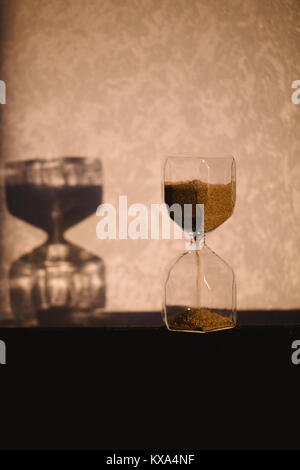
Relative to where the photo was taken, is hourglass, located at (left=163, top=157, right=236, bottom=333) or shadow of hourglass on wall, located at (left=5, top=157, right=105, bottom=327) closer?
hourglass, located at (left=163, top=157, right=236, bottom=333)

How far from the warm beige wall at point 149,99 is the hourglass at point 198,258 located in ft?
0.67

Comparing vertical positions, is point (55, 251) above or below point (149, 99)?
below

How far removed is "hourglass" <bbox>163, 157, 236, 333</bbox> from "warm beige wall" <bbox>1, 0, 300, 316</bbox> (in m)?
0.21

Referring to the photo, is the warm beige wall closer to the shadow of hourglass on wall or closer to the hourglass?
the shadow of hourglass on wall

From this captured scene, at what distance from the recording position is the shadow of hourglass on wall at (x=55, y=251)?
1143 mm

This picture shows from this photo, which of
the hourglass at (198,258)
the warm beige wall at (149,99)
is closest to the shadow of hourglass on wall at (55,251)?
the warm beige wall at (149,99)

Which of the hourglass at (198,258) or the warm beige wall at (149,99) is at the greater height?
the warm beige wall at (149,99)

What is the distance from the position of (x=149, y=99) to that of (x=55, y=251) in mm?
418

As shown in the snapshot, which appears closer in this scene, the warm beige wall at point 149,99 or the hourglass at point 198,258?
the hourglass at point 198,258

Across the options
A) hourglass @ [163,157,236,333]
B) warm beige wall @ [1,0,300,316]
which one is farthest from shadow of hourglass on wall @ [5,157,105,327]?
hourglass @ [163,157,236,333]

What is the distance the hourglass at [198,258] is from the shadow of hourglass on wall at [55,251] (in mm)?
271

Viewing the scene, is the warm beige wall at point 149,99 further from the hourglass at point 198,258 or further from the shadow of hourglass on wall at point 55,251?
the hourglass at point 198,258

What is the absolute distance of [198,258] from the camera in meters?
0.89

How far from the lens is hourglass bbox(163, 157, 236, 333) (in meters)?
0.84
